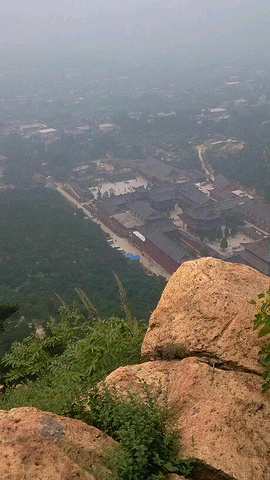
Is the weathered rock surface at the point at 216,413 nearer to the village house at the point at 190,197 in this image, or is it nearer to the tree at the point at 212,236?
the tree at the point at 212,236

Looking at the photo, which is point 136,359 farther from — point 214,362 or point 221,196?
point 221,196

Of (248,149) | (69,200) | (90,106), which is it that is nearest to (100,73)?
(90,106)

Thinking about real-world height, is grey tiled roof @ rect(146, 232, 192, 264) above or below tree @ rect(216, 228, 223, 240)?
above

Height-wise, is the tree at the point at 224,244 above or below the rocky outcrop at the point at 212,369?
below

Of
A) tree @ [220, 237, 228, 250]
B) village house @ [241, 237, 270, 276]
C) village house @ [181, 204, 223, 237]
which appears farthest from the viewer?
village house @ [181, 204, 223, 237]

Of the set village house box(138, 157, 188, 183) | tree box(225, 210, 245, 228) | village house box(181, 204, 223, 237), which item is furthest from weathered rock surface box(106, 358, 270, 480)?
village house box(138, 157, 188, 183)

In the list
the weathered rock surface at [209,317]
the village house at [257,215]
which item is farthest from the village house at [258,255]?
the weathered rock surface at [209,317]

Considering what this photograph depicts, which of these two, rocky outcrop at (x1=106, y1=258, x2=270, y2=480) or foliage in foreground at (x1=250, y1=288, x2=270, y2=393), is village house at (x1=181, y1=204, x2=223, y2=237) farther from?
foliage in foreground at (x1=250, y1=288, x2=270, y2=393)
